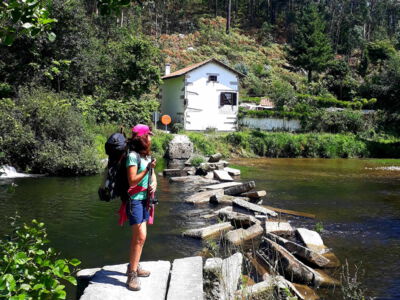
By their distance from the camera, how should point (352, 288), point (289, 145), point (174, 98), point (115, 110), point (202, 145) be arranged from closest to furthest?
point (352, 288), point (115, 110), point (202, 145), point (289, 145), point (174, 98)

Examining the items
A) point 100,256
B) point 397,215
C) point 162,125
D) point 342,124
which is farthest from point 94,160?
point 342,124

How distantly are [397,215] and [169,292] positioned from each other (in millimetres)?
9716

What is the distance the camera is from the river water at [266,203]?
27.4 feet

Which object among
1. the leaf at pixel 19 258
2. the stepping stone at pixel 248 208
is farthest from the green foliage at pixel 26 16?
the stepping stone at pixel 248 208

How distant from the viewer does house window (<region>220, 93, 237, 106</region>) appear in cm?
3391

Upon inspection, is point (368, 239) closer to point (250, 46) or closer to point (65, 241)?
point (65, 241)

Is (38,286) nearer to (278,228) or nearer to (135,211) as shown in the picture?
(135,211)

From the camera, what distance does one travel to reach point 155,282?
17.3ft

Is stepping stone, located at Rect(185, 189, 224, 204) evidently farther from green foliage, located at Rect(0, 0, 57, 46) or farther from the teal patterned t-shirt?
green foliage, located at Rect(0, 0, 57, 46)

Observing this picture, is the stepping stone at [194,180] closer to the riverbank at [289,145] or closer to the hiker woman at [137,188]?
the riverbank at [289,145]

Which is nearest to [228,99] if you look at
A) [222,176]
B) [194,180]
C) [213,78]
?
[213,78]

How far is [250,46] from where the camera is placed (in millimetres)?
62938

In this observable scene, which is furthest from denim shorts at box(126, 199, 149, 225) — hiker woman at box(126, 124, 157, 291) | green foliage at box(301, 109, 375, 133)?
green foliage at box(301, 109, 375, 133)

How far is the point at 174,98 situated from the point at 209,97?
139 inches
